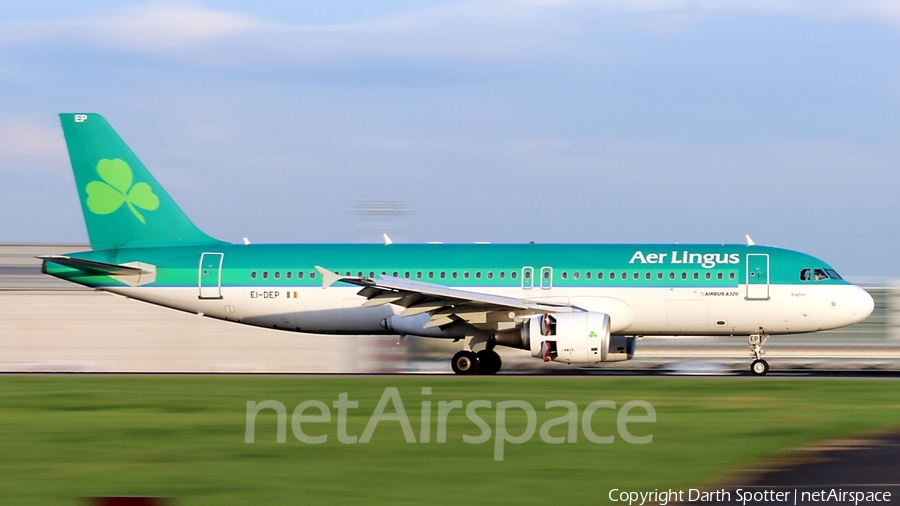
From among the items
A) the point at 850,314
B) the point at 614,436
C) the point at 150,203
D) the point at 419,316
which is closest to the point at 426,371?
the point at 419,316

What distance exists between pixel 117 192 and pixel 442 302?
977 centimetres

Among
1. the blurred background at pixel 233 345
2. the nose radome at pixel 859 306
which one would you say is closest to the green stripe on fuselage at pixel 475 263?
the nose radome at pixel 859 306

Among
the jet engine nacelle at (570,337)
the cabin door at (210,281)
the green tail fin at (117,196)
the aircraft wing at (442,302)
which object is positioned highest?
the green tail fin at (117,196)

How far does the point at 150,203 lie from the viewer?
30.0 meters

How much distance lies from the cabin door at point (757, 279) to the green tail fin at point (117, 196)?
542 inches

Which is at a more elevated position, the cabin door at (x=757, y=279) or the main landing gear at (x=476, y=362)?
the cabin door at (x=757, y=279)

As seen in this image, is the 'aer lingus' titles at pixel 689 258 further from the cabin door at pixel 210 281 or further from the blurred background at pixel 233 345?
the cabin door at pixel 210 281

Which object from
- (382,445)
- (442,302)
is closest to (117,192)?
(442,302)

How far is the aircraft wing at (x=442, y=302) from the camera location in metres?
25.6

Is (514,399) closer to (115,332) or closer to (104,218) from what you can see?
(104,218)

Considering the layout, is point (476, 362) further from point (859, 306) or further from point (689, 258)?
point (859, 306)

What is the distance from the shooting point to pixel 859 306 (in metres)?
27.1

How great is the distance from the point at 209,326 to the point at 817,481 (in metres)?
23.9

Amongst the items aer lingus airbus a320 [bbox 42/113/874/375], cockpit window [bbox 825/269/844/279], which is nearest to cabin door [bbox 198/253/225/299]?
aer lingus airbus a320 [bbox 42/113/874/375]
